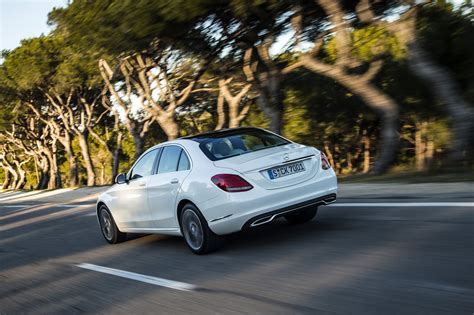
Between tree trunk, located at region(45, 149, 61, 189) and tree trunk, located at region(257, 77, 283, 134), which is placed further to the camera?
tree trunk, located at region(45, 149, 61, 189)

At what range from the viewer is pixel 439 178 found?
465 inches

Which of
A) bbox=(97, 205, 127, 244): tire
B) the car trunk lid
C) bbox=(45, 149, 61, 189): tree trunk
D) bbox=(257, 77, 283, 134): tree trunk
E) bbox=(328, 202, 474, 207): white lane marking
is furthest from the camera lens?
bbox=(45, 149, 61, 189): tree trunk

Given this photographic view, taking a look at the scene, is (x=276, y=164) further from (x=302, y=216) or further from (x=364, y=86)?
(x=364, y=86)

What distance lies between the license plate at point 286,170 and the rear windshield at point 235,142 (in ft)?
1.75

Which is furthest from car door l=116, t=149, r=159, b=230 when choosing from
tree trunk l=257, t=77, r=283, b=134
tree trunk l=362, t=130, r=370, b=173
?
tree trunk l=362, t=130, r=370, b=173

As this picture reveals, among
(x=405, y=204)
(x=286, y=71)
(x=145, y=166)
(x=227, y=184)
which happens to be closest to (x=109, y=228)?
(x=145, y=166)

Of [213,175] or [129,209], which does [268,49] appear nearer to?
[129,209]

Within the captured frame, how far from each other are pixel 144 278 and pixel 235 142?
205 cm

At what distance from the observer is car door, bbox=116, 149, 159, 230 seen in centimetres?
841

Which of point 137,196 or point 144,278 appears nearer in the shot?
point 144,278

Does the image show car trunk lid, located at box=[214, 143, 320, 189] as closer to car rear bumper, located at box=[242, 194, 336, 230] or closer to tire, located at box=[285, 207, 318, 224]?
car rear bumper, located at box=[242, 194, 336, 230]

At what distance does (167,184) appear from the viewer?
770 cm

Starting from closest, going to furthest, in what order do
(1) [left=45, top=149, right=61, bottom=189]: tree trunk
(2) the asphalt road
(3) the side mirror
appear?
(2) the asphalt road
(3) the side mirror
(1) [left=45, top=149, right=61, bottom=189]: tree trunk

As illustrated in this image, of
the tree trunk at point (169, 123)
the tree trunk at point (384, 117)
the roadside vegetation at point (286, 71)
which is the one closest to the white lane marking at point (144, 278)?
the roadside vegetation at point (286, 71)
